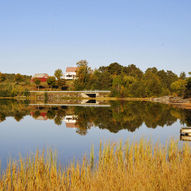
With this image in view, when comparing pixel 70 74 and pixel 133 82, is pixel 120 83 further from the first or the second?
pixel 70 74

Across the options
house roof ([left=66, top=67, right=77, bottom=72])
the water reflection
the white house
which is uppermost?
house roof ([left=66, top=67, right=77, bottom=72])

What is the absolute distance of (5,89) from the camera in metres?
93.2

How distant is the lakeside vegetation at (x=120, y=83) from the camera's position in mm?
81562

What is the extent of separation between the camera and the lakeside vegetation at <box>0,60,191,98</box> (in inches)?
3211

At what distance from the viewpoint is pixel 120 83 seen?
8900 cm

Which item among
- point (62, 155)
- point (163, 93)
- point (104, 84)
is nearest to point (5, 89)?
point (104, 84)

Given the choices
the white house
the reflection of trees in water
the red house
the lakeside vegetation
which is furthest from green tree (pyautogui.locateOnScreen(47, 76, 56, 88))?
the reflection of trees in water

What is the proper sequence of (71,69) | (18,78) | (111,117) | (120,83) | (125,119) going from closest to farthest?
(125,119) → (111,117) → (120,83) → (18,78) → (71,69)

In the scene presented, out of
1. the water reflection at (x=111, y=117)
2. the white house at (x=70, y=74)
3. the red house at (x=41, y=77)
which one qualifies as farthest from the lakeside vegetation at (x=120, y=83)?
the water reflection at (x=111, y=117)

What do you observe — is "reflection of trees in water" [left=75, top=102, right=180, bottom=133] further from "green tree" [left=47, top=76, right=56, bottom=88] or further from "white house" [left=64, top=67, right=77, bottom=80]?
"white house" [left=64, top=67, right=77, bottom=80]

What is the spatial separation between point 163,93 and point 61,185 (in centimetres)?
7815

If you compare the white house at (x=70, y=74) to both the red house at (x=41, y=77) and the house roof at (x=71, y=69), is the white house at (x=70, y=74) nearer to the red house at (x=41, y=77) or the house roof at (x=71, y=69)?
the house roof at (x=71, y=69)

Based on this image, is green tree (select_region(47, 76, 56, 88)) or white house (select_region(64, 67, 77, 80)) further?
white house (select_region(64, 67, 77, 80))

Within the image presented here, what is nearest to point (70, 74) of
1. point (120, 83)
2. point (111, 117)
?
point (120, 83)
